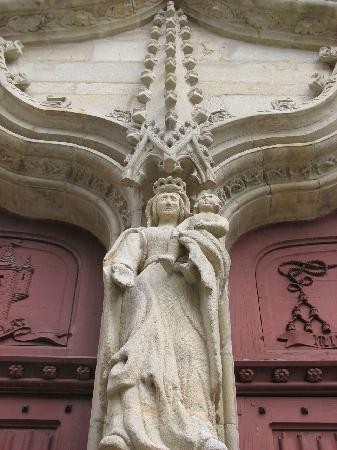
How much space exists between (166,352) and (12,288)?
84.3 inches

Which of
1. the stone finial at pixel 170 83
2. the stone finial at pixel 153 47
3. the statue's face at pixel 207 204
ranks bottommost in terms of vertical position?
the statue's face at pixel 207 204

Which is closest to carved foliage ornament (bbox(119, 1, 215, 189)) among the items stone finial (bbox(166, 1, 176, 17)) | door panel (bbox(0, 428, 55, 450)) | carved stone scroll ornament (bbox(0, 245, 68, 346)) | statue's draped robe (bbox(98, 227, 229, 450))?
statue's draped robe (bbox(98, 227, 229, 450))

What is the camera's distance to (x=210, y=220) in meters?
3.64

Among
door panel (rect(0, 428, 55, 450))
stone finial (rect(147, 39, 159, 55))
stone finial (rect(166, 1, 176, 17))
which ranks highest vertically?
stone finial (rect(166, 1, 176, 17))

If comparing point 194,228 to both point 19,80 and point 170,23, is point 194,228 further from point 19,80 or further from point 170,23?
point 170,23

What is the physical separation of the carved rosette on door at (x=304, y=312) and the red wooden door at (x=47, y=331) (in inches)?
52.1

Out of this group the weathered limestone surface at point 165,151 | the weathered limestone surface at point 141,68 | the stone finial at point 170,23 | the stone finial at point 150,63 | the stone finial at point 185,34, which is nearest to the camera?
the weathered limestone surface at point 165,151

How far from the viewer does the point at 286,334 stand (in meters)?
4.35

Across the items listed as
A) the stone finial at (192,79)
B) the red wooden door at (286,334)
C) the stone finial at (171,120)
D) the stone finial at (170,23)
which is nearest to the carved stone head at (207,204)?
the red wooden door at (286,334)

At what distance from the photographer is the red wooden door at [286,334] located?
3.72 m

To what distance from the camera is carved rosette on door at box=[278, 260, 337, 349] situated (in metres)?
4.31

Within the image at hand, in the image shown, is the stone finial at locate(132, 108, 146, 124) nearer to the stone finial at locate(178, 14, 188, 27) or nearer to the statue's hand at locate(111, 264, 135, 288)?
the statue's hand at locate(111, 264, 135, 288)

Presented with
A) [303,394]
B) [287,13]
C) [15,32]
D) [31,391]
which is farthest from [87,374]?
[287,13]

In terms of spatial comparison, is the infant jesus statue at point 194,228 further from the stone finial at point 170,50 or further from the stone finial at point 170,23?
the stone finial at point 170,23
